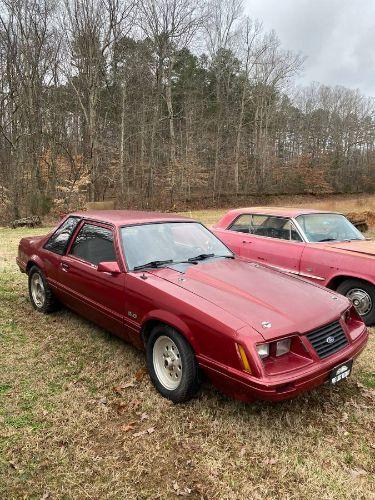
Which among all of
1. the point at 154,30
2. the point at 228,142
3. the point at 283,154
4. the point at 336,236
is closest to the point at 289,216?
the point at 336,236

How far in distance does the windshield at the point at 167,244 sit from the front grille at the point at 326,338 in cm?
154

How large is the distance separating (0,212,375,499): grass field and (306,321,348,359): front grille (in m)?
0.64

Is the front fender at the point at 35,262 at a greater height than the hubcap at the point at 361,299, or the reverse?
the front fender at the point at 35,262

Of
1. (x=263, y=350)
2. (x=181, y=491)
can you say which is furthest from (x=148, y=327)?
(x=181, y=491)

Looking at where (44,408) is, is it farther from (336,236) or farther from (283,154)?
(283,154)

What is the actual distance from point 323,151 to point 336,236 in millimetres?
44828

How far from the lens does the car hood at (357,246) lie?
5.70m

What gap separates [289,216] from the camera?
21.5ft

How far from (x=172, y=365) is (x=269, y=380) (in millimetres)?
1002

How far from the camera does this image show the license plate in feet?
10.3

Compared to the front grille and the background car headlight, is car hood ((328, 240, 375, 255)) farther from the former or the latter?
the background car headlight

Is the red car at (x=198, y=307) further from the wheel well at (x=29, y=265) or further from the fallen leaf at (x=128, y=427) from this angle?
the wheel well at (x=29, y=265)

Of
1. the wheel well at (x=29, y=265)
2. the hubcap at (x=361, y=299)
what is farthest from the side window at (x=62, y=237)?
the hubcap at (x=361, y=299)

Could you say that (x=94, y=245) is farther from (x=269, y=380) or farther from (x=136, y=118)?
(x=136, y=118)
